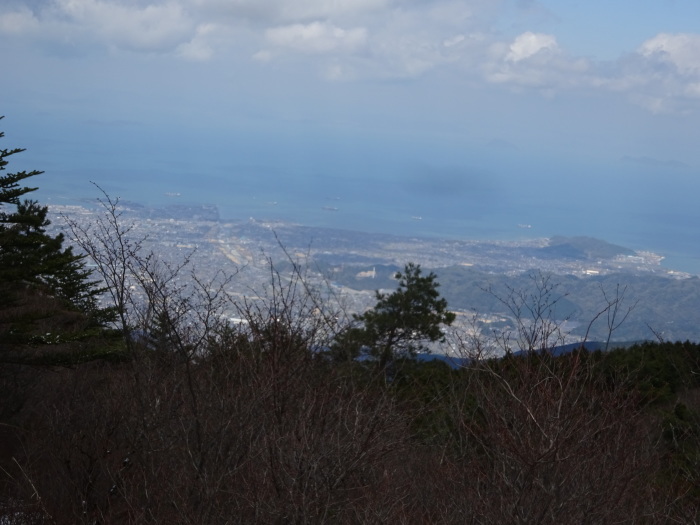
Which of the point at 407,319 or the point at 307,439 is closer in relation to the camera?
the point at 307,439

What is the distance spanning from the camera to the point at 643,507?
7406 mm

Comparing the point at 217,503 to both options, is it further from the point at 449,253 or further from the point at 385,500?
the point at 449,253

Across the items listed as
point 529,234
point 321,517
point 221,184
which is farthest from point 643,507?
point 221,184

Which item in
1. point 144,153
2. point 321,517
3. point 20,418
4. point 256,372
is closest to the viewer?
point 321,517

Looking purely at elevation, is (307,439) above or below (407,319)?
below

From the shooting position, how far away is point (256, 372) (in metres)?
8.19

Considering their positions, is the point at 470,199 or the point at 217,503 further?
the point at 470,199

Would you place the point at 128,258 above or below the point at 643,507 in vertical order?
above

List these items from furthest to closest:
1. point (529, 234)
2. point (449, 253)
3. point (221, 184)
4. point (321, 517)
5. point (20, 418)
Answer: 1. point (221, 184)
2. point (529, 234)
3. point (449, 253)
4. point (20, 418)
5. point (321, 517)

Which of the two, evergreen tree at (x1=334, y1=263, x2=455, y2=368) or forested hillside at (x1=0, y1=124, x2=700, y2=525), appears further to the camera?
evergreen tree at (x1=334, y1=263, x2=455, y2=368)

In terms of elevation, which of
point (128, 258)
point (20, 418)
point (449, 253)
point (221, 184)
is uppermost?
point (221, 184)

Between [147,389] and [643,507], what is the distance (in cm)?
534

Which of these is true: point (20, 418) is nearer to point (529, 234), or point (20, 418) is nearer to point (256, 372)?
point (256, 372)

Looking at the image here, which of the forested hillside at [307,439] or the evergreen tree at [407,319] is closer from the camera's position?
the forested hillside at [307,439]
